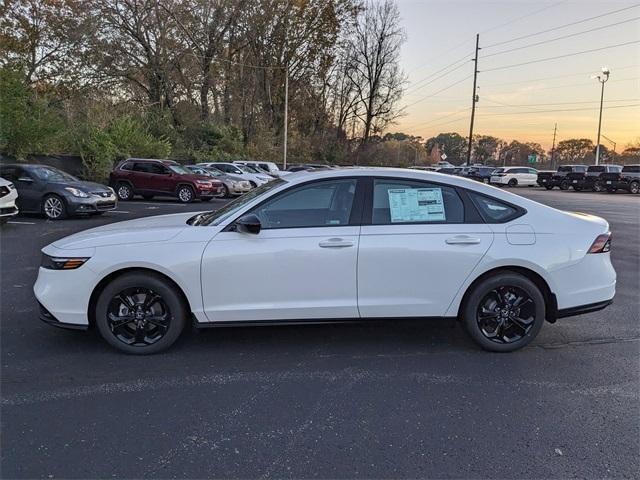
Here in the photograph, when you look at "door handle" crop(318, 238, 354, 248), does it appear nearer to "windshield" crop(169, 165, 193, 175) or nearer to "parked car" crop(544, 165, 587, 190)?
"windshield" crop(169, 165, 193, 175)

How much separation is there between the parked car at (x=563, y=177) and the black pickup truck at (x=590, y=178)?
1.89 ft

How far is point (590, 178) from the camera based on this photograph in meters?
34.1

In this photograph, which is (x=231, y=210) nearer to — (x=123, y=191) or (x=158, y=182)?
(x=158, y=182)

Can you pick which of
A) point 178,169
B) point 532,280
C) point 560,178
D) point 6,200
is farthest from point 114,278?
point 560,178

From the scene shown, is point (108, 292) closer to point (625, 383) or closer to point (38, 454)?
point (38, 454)

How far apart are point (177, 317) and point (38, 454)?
1.47m

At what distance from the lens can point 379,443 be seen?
120 inches

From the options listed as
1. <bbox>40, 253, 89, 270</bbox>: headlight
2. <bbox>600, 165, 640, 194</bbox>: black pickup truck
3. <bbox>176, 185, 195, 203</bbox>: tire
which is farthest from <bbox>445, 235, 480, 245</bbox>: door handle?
<bbox>600, 165, 640, 194</bbox>: black pickup truck

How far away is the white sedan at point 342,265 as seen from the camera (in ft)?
13.6

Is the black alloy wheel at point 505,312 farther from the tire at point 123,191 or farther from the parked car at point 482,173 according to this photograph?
the parked car at point 482,173

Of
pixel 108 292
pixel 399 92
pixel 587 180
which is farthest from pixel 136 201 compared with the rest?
pixel 399 92

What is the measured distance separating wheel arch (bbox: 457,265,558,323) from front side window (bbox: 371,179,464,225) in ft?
1.68

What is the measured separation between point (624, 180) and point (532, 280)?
107ft

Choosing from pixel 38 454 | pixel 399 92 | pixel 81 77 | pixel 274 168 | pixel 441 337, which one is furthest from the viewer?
pixel 399 92
